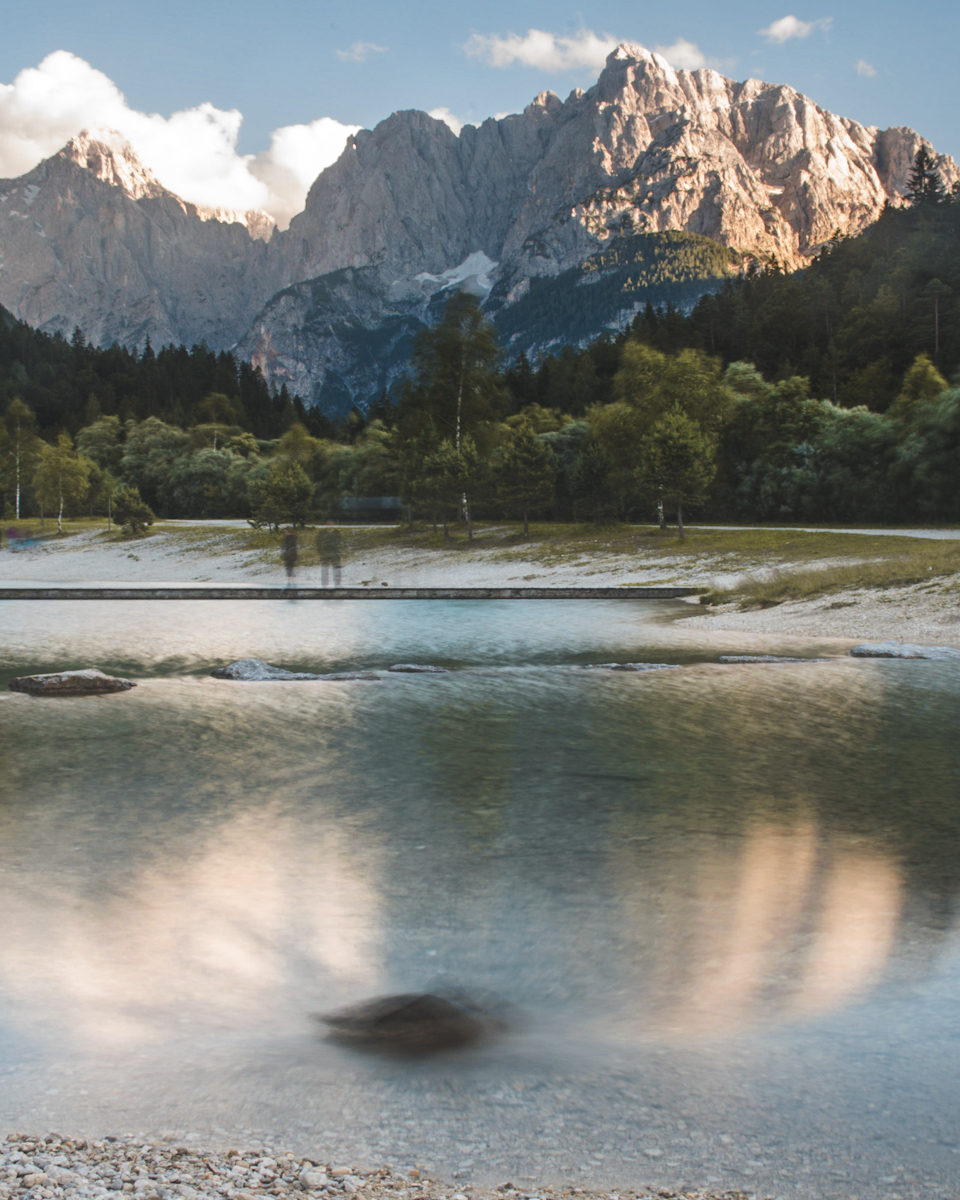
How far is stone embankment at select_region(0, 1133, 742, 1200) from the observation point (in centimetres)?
413

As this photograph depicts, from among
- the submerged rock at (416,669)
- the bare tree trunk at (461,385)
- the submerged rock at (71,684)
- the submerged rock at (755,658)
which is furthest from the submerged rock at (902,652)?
the bare tree trunk at (461,385)

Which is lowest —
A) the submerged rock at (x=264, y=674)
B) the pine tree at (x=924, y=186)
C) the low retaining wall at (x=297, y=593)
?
the submerged rock at (x=264, y=674)

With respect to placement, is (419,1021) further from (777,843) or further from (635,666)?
(635,666)

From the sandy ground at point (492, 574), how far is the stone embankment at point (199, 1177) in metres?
24.5

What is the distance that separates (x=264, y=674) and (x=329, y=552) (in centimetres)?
4886

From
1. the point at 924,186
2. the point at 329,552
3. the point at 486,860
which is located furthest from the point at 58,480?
the point at 924,186

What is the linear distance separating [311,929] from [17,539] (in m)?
106

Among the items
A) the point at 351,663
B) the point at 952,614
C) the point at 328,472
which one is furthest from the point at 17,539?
the point at 952,614

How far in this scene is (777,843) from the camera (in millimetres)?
10266

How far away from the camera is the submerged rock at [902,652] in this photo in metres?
22.8

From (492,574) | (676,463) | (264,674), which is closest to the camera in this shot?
(264,674)

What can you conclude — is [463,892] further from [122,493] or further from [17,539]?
[17,539]

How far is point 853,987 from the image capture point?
6852 mm

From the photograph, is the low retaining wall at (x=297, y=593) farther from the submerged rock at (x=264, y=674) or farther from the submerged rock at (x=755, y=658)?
the submerged rock at (x=264, y=674)
